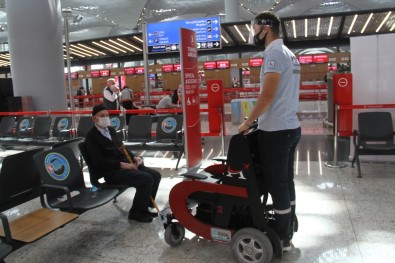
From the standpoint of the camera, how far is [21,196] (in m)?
3.15

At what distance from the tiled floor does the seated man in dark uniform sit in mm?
171

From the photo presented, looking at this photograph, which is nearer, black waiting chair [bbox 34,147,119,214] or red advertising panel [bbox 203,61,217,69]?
black waiting chair [bbox 34,147,119,214]

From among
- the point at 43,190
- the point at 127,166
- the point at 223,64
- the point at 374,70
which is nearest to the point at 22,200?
the point at 43,190

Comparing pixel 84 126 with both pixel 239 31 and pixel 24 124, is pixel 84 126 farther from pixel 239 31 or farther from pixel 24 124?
pixel 239 31

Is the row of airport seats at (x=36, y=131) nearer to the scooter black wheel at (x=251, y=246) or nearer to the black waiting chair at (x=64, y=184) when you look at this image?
the black waiting chair at (x=64, y=184)

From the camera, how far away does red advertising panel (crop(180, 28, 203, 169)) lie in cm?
522

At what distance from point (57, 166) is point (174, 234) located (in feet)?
4.13

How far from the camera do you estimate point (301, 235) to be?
128 inches

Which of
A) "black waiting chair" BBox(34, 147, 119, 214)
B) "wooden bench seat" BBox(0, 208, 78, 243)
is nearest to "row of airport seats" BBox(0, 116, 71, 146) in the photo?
"black waiting chair" BBox(34, 147, 119, 214)

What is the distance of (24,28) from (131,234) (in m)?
8.13

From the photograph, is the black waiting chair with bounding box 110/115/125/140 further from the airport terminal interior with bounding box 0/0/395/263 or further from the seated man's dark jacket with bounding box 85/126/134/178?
the seated man's dark jacket with bounding box 85/126/134/178

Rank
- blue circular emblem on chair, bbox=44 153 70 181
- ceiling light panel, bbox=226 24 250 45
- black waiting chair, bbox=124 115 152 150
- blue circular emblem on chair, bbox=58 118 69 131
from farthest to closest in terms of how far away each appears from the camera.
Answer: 1. ceiling light panel, bbox=226 24 250 45
2. blue circular emblem on chair, bbox=58 118 69 131
3. black waiting chair, bbox=124 115 152 150
4. blue circular emblem on chair, bbox=44 153 70 181

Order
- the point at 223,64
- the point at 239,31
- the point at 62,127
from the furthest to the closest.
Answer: the point at 223,64 < the point at 239,31 < the point at 62,127

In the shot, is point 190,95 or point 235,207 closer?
point 235,207
